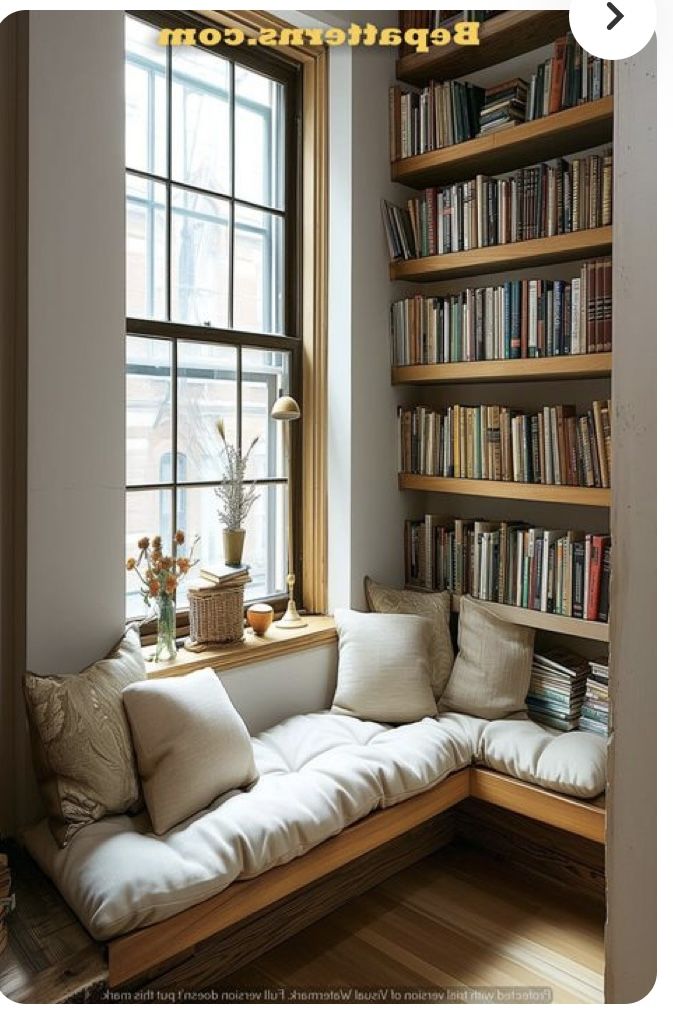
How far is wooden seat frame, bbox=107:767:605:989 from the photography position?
1.62m

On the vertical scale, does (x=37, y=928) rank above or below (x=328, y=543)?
below

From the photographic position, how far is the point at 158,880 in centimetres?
165

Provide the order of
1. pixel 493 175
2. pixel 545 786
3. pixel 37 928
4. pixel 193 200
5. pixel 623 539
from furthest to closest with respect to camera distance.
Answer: pixel 493 175 < pixel 193 200 < pixel 545 786 < pixel 37 928 < pixel 623 539

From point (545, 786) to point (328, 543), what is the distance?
4.01 ft

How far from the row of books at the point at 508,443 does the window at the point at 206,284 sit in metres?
0.54

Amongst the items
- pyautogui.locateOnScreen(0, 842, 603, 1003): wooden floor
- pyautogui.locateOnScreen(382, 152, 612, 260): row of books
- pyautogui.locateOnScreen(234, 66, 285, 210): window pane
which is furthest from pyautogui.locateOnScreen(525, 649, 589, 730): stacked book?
pyautogui.locateOnScreen(234, 66, 285, 210): window pane

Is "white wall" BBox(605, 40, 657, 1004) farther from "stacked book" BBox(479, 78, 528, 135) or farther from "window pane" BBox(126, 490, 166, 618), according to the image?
"stacked book" BBox(479, 78, 528, 135)

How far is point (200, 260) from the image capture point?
106 inches

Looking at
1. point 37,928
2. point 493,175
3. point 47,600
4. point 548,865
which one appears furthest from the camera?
point 493,175

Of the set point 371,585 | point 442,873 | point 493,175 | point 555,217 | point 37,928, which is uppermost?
point 493,175

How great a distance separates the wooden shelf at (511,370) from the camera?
2430mm

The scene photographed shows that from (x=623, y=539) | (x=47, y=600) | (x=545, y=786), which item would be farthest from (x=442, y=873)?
(x=623, y=539)

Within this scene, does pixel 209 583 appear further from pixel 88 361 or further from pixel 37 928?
Result: pixel 37 928

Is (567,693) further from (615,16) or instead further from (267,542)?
(615,16)
